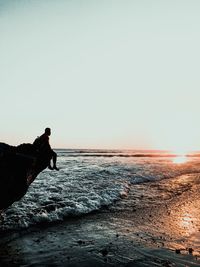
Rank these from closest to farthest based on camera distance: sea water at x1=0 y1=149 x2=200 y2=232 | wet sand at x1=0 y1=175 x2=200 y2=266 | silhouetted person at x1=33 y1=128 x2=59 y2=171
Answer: wet sand at x1=0 y1=175 x2=200 y2=266, silhouetted person at x1=33 y1=128 x2=59 y2=171, sea water at x1=0 y1=149 x2=200 y2=232

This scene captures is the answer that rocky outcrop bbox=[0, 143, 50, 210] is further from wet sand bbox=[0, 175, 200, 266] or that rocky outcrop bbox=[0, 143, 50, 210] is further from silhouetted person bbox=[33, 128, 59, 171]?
wet sand bbox=[0, 175, 200, 266]

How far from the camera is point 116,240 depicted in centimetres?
939

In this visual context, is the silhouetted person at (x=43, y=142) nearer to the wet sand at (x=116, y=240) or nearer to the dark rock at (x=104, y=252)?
the wet sand at (x=116, y=240)

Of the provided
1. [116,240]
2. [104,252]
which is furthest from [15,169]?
[104,252]

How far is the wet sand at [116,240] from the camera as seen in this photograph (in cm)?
775

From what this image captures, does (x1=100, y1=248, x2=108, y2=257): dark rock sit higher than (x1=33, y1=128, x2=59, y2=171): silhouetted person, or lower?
lower

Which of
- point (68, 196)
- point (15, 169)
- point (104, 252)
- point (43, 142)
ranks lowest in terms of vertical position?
point (104, 252)

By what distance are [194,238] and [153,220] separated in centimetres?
271

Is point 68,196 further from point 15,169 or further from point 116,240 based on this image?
point 116,240

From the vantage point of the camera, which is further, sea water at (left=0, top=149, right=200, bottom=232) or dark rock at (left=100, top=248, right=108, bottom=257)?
sea water at (left=0, top=149, right=200, bottom=232)

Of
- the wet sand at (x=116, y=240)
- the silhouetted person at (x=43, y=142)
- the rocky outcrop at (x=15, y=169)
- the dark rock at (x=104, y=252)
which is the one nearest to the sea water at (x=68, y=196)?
the wet sand at (x=116, y=240)

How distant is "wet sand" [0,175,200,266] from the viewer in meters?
7.75

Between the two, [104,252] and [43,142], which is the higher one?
[43,142]

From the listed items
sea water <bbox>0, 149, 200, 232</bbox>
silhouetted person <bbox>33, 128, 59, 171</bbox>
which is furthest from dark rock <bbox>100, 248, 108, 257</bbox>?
silhouetted person <bbox>33, 128, 59, 171</bbox>
